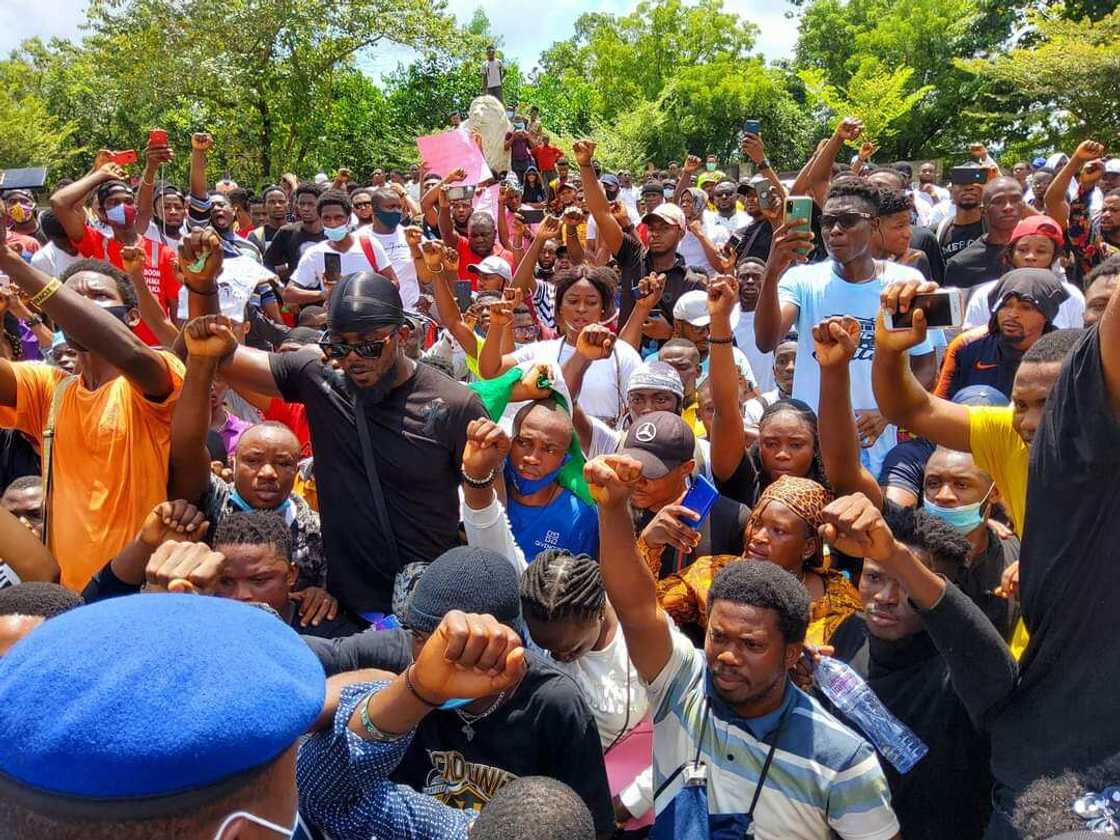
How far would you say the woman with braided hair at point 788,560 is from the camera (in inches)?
119

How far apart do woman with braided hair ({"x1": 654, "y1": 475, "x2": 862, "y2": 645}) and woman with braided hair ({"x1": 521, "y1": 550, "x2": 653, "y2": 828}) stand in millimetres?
417

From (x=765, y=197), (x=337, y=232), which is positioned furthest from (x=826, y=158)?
(x=337, y=232)

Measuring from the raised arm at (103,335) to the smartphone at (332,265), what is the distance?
3972 mm

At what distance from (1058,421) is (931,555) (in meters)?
0.95

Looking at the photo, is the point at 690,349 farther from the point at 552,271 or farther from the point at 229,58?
the point at 229,58

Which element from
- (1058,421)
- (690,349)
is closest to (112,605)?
(1058,421)

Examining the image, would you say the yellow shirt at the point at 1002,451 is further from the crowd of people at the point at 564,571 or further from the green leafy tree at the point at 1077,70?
the green leafy tree at the point at 1077,70

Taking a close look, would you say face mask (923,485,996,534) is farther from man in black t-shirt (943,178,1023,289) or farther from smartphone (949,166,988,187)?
smartphone (949,166,988,187)

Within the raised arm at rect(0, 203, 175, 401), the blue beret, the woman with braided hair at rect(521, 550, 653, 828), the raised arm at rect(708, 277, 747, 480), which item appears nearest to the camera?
the blue beret

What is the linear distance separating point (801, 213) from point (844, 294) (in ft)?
1.46

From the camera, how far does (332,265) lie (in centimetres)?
698

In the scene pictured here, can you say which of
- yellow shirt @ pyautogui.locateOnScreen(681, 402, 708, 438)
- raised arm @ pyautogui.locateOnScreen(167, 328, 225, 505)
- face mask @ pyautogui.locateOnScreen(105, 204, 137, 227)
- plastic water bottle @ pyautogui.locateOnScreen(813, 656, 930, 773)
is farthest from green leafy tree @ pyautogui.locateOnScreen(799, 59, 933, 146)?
plastic water bottle @ pyautogui.locateOnScreen(813, 656, 930, 773)

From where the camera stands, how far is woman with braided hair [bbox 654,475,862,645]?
9.96ft

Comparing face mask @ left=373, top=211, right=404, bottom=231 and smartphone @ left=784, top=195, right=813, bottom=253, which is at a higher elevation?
smartphone @ left=784, top=195, right=813, bottom=253
